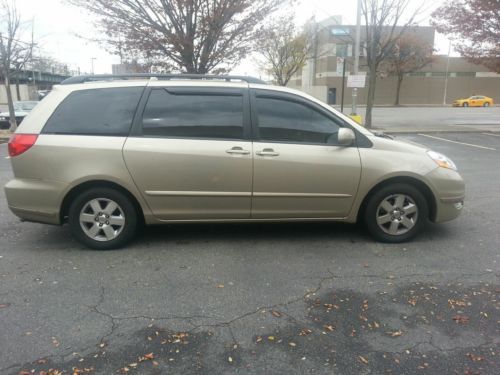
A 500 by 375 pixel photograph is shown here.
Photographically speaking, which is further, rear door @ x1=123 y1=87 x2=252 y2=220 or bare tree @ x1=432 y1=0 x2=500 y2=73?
bare tree @ x1=432 y1=0 x2=500 y2=73

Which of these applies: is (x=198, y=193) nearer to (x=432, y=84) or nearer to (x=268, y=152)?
(x=268, y=152)

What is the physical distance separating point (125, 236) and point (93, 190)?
0.57 metres

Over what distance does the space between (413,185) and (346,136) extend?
3.13ft

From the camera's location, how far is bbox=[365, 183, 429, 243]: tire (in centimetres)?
456

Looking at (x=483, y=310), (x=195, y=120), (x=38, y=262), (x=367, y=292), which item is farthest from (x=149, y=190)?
(x=483, y=310)

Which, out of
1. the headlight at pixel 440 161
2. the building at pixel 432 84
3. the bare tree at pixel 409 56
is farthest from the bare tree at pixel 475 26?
the building at pixel 432 84

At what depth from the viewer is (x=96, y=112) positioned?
4371 mm

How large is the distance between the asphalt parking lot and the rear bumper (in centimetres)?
38

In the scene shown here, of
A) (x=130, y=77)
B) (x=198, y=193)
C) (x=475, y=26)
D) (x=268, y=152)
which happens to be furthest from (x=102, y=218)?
(x=475, y=26)

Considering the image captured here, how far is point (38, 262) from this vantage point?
4.13 meters

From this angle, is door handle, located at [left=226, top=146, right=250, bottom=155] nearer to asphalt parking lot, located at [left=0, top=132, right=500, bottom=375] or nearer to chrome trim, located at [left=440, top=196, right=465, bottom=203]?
asphalt parking lot, located at [left=0, top=132, right=500, bottom=375]

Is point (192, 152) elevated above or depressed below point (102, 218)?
above

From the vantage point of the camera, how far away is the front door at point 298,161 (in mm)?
4395

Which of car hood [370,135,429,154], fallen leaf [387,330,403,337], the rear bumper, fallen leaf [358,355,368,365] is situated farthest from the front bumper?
the rear bumper
